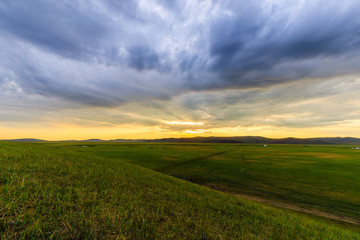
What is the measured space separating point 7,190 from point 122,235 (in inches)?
130

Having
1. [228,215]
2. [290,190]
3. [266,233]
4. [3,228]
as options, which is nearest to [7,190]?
[3,228]

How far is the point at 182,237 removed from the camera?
10.2 ft

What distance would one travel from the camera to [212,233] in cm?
351

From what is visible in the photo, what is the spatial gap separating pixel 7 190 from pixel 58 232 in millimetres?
2391

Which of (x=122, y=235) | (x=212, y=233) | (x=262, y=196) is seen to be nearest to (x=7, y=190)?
(x=122, y=235)

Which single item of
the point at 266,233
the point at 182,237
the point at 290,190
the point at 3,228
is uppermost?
the point at 3,228

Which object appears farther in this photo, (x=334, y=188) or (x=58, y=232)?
(x=334, y=188)

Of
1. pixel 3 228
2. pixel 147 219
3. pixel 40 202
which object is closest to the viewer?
pixel 3 228

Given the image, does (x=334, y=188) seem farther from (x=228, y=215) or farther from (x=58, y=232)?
(x=58, y=232)

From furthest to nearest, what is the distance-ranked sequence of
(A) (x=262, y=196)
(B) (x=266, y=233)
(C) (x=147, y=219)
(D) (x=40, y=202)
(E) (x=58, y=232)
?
1. (A) (x=262, y=196)
2. (B) (x=266, y=233)
3. (C) (x=147, y=219)
4. (D) (x=40, y=202)
5. (E) (x=58, y=232)

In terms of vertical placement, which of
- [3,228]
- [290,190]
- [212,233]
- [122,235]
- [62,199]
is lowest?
[290,190]

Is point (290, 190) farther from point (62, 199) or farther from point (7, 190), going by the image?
point (7, 190)

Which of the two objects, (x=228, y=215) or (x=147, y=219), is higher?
(x=147, y=219)

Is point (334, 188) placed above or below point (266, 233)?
below
